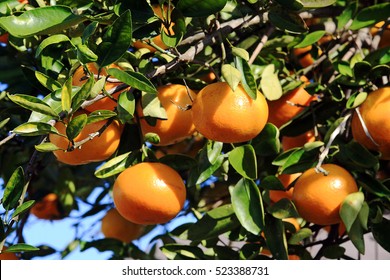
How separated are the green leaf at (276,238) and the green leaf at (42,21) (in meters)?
0.63

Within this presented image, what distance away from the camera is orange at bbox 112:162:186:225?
56.2 inches

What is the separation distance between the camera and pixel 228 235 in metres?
1.69

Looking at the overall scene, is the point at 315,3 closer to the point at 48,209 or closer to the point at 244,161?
the point at 244,161

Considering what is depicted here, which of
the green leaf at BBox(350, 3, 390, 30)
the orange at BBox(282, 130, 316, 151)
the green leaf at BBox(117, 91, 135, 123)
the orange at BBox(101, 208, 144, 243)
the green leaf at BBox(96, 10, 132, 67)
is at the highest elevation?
the green leaf at BBox(96, 10, 132, 67)

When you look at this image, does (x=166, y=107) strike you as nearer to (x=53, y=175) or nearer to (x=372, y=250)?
(x=53, y=175)

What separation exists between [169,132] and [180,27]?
24cm

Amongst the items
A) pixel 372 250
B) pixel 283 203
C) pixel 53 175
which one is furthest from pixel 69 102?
pixel 372 250

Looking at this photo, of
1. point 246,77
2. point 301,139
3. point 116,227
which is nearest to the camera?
point 246,77

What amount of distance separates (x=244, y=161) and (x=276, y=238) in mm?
228

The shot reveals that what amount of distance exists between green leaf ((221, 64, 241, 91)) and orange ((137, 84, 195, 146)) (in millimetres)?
130

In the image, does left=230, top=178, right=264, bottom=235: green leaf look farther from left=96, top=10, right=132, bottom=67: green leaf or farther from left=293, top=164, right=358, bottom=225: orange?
left=96, top=10, right=132, bottom=67: green leaf

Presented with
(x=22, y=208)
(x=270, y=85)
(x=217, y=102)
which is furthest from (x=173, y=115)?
(x=22, y=208)

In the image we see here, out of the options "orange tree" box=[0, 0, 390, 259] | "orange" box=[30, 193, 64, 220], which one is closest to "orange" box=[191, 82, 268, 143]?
"orange tree" box=[0, 0, 390, 259]

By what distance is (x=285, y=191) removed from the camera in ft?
5.24
